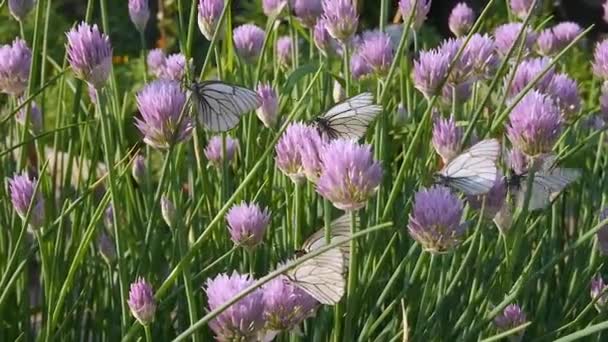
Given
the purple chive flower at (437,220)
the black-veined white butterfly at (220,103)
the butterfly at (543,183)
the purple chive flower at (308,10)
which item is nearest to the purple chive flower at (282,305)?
the purple chive flower at (437,220)

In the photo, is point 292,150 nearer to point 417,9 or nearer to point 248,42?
point 417,9

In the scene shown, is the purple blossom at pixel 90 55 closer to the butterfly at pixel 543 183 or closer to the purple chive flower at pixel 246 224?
the purple chive flower at pixel 246 224

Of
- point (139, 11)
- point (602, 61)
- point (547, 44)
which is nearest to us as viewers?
point (602, 61)

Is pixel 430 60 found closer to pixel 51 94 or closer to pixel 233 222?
pixel 233 222

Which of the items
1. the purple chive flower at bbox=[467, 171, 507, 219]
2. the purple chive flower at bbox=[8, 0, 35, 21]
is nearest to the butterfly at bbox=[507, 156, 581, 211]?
the purple chive flower at bbox=[467, 171, 507, 219]

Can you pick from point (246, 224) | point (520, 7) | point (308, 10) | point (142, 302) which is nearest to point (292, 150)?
point (246, 224)
